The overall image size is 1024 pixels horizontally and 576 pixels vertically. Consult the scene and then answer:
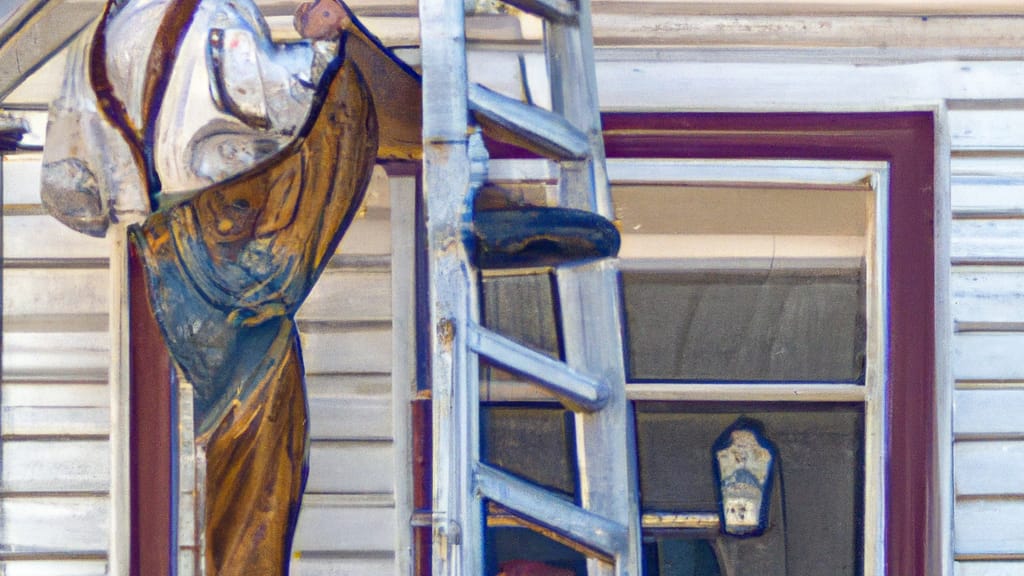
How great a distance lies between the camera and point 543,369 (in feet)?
6.50

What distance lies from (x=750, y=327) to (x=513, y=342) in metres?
1.12

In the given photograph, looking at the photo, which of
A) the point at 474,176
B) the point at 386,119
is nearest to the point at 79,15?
the point at 386,119

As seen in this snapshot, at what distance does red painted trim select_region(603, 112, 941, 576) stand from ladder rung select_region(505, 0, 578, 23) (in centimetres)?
62

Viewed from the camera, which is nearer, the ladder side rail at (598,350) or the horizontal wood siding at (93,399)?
the ladder side rail at (598,350)

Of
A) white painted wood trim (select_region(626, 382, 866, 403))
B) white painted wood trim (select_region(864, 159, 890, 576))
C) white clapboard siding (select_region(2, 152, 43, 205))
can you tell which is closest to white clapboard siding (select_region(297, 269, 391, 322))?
white painted wood trim (select_region(626, 382, 866, 403))

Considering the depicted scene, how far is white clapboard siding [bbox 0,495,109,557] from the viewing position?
2.90 meters

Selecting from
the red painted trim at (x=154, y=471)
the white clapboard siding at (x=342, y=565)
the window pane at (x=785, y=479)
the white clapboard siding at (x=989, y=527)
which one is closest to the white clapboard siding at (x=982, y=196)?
the window pane at (x=785, y=479)

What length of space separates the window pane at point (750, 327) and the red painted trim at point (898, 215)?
0.42ft

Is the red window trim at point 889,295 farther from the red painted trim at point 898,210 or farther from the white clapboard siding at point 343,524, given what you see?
the white clapboard siding at point 343,524

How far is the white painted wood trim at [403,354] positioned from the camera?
9.35 ft

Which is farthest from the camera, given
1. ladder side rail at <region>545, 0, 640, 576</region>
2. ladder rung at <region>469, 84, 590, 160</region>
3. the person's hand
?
the person's hand

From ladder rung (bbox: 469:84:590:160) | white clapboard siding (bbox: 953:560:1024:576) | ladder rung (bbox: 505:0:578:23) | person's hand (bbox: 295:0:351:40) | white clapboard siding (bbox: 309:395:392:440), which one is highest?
person's hand (bbox: 295:0:351:40)

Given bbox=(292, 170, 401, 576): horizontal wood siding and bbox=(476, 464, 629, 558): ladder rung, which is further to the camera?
bbox=(292, 170, 401, 576): horizontal wood siding

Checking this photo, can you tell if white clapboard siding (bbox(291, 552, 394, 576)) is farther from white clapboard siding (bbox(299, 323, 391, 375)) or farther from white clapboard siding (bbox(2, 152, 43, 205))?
white clapboard siding (bbox(2, 152, 43, 205))
